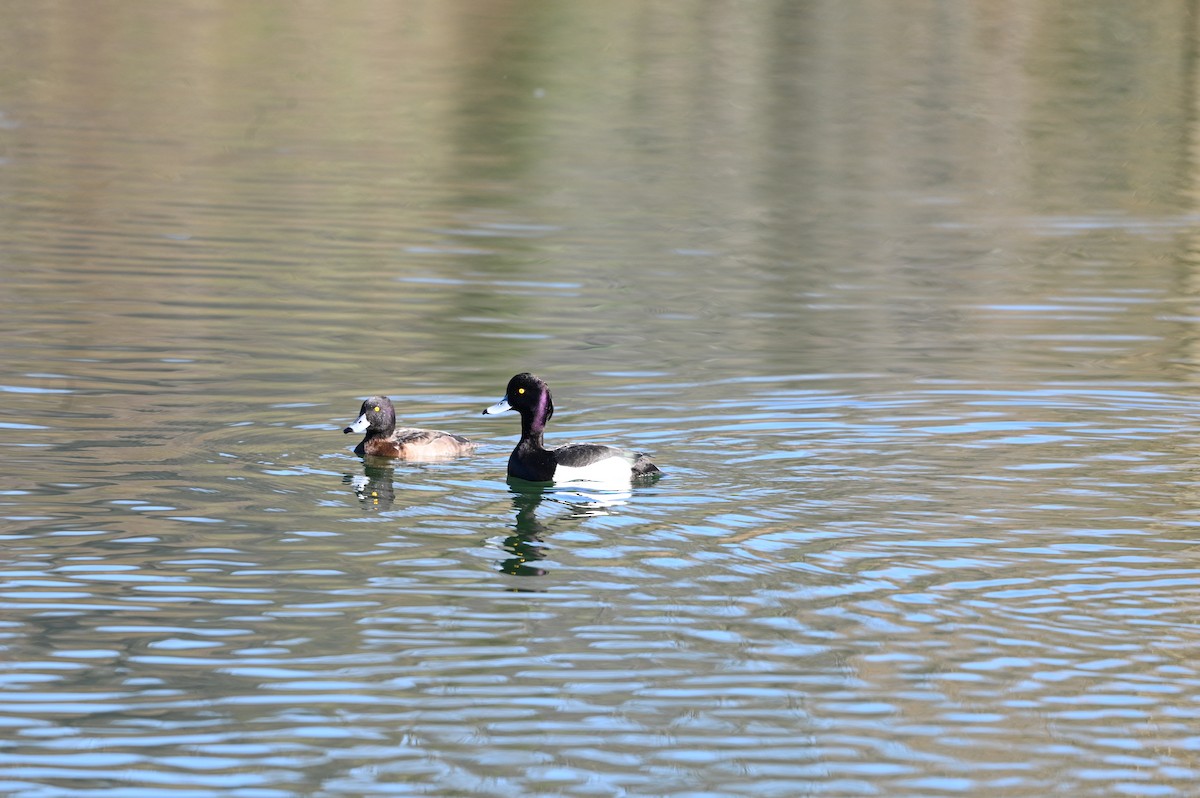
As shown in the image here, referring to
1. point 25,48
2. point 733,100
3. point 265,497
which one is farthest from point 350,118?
point 265,497

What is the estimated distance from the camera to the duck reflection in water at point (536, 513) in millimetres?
11055

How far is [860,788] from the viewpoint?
8.03 meters

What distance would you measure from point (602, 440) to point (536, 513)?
2.09 meters

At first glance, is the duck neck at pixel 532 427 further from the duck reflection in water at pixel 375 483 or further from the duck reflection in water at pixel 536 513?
the duck reflection in water at pixel 375 483

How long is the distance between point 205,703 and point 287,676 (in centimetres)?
46

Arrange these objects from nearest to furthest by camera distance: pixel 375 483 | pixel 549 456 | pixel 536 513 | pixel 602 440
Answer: pixel 536 513
pixel 375 483
pixel 549 456
pixel 602 440

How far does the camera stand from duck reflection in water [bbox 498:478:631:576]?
36.3ft

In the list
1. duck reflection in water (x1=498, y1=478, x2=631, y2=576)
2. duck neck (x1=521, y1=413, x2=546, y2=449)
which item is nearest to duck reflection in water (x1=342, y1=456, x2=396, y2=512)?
Result: duck reflection in water (x1=498, y1=478, x2=631, y2=576)

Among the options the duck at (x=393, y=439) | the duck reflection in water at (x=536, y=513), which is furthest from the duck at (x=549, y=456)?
the duck at (x=393, y=439)

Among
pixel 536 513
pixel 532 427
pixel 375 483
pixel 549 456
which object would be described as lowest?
pixel 536 513

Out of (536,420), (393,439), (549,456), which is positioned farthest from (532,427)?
(393,439)

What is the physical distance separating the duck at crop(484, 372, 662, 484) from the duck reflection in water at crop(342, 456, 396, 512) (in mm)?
844

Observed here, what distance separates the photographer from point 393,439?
531 inches

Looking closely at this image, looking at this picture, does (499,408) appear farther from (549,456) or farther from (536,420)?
(549,456)
